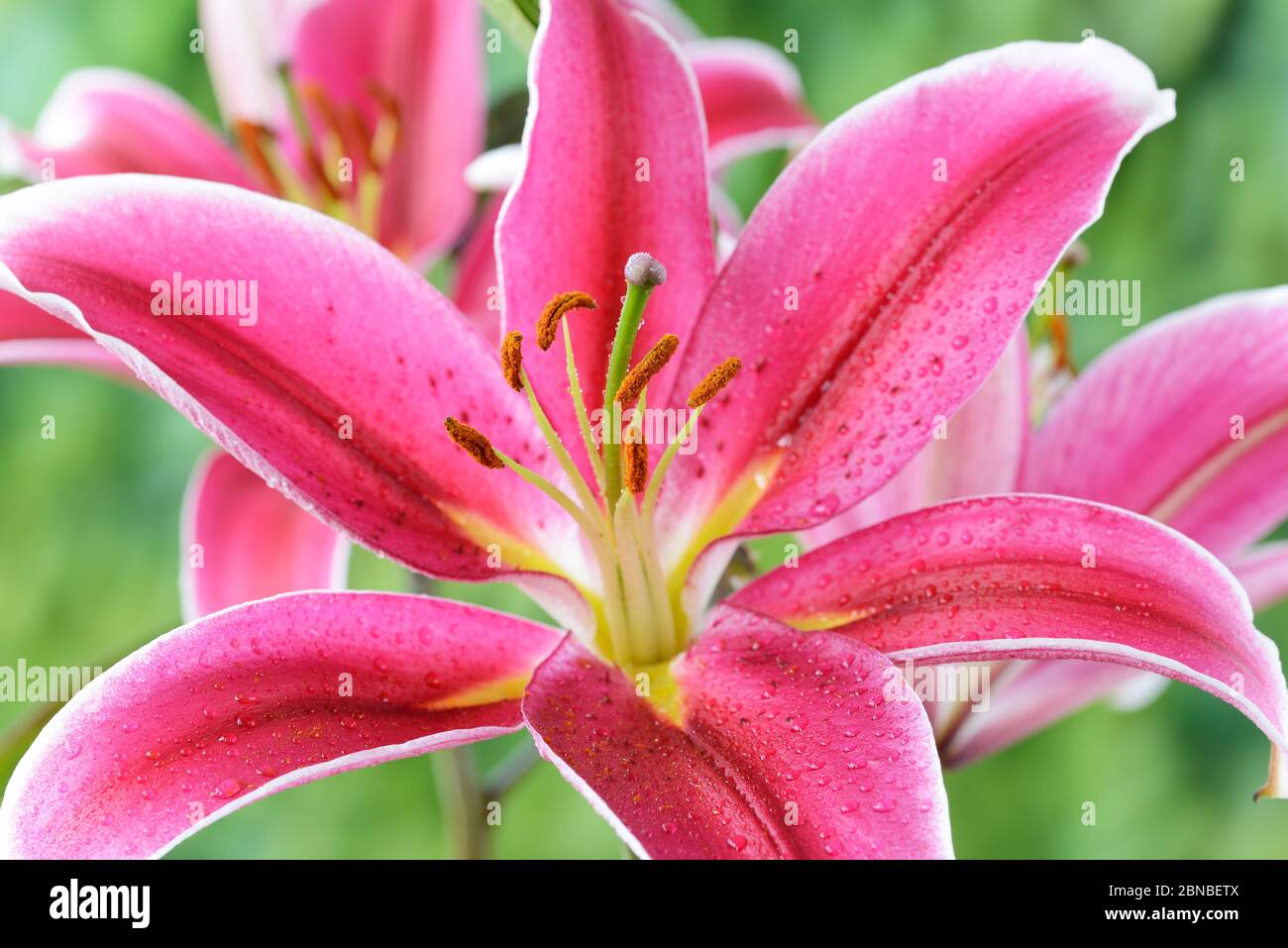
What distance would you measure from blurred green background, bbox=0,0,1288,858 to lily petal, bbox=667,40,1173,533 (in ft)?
0.90

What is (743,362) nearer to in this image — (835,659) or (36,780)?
(835,659)

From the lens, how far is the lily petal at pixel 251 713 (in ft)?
0.89

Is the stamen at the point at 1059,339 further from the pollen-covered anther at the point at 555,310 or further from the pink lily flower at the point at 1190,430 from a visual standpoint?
the pollen-covered anther at the point at 555,310

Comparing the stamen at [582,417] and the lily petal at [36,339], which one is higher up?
the lily petal at [36,339]

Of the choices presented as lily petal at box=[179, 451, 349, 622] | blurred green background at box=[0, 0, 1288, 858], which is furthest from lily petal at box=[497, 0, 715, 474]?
blurred green background at box=[0, 0, 1288, 858]

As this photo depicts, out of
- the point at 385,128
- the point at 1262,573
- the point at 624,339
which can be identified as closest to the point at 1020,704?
the point at 1262,573

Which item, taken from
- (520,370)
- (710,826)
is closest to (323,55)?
(520,370)

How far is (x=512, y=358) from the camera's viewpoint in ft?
1.04

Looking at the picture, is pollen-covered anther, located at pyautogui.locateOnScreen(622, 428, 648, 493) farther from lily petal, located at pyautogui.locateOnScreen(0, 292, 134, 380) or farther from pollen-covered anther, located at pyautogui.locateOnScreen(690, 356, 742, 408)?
lily petal, located at pyautogui.locateOnScreen(0, 292, 134, 380)

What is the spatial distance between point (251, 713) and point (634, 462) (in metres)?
0.10

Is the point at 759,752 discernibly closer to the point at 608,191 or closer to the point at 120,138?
the point at 608,191

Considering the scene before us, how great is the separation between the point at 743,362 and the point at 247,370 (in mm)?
121

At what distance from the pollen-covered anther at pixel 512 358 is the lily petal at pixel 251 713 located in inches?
2.2

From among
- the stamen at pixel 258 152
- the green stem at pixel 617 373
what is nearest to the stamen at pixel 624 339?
the green stem at pixel 617 373
